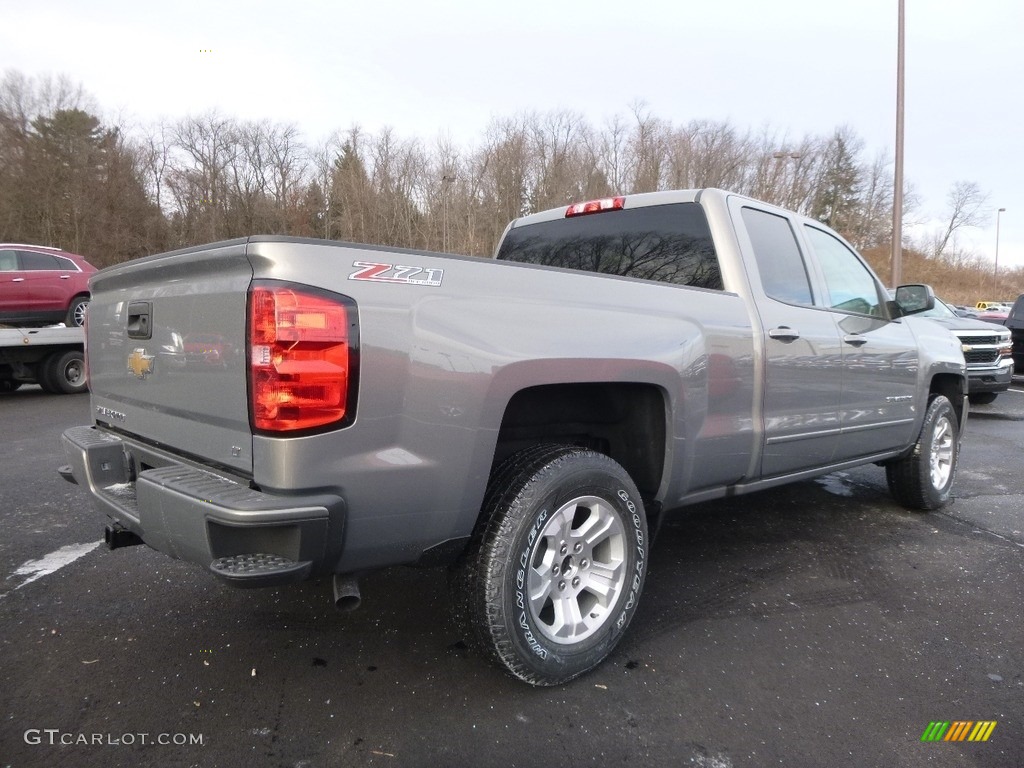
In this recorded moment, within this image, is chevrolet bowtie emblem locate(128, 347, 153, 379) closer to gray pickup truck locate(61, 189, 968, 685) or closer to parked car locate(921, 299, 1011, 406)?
gray pickup truck locate(61, 189, 968, 685)

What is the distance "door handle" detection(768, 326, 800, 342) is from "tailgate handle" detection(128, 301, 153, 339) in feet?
8.61

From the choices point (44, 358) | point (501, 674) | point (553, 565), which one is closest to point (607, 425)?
point (553, 565)

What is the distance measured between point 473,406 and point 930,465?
3967mm

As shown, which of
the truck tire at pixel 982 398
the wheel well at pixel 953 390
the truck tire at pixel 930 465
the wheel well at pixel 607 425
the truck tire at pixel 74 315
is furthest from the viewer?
the truck tire at pixel 74 315

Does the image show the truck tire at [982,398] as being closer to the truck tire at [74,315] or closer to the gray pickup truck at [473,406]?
the gray pickup truck at [473,406]

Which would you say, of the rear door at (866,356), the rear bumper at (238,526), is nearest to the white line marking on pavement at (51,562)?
the rear bumper at (238,526)

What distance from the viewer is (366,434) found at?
193 centimetres

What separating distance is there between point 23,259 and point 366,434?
1192 cm

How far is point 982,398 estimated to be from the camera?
35.8ft

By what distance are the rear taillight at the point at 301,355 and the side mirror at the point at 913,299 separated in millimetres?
3872

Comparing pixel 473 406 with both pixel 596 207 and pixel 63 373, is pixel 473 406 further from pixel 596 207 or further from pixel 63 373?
pixel 63 373

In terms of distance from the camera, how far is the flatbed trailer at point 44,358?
31.9 feet

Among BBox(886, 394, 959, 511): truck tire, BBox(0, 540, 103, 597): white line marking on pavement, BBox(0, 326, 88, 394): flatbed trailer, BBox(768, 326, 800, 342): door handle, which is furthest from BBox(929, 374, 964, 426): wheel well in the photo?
BBox(0, 326, 88, 394): flatbed trailer

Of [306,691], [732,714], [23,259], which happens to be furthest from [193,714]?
[23,259]
